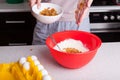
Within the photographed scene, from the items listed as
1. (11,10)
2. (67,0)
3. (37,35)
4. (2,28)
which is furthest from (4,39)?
(67,0)

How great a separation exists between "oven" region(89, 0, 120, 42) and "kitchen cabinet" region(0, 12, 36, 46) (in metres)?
0.47

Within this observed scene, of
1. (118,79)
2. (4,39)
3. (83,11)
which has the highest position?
(83,11)

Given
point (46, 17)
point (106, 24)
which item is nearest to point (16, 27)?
point (106, 24)

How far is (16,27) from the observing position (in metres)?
2.04

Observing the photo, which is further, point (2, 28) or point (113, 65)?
point (2, 28)

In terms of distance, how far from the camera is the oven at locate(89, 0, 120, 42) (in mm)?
1957

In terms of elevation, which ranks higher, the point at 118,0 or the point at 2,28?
the point at 118,0

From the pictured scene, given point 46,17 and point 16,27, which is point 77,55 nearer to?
point 46,17

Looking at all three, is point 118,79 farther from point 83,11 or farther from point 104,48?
point 83,11

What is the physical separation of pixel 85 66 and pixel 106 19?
0.94 metres

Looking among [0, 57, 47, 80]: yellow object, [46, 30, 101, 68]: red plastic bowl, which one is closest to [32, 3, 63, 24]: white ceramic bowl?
[46, 30, 101, 68]: red plastic bowl

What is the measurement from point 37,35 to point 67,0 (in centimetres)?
27

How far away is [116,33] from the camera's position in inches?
79.7

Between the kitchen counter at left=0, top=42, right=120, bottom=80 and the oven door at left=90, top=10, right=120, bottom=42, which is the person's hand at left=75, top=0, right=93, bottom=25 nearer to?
the kitchen counter at left=0, top=42, right=120, bottom=80
